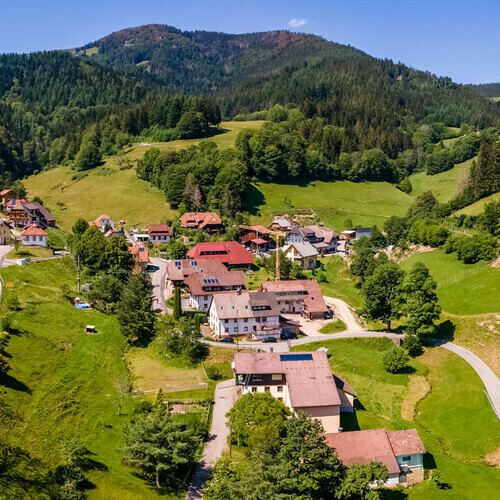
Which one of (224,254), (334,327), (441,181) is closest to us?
(334,327)

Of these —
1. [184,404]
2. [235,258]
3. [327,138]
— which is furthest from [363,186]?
[184,404]

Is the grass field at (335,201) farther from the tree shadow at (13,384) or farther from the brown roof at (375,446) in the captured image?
the tree shadow at (13,384)

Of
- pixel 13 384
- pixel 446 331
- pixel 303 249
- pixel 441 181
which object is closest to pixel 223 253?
pixel 303 249

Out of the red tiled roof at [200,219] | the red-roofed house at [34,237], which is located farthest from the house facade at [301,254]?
the red-roofed house at [34,237]

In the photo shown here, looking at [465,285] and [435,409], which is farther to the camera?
[465,285]

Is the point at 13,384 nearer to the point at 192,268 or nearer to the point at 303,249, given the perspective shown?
the point at 192,268

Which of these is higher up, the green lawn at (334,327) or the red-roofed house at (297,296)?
the red-roofed house at (297,296)
